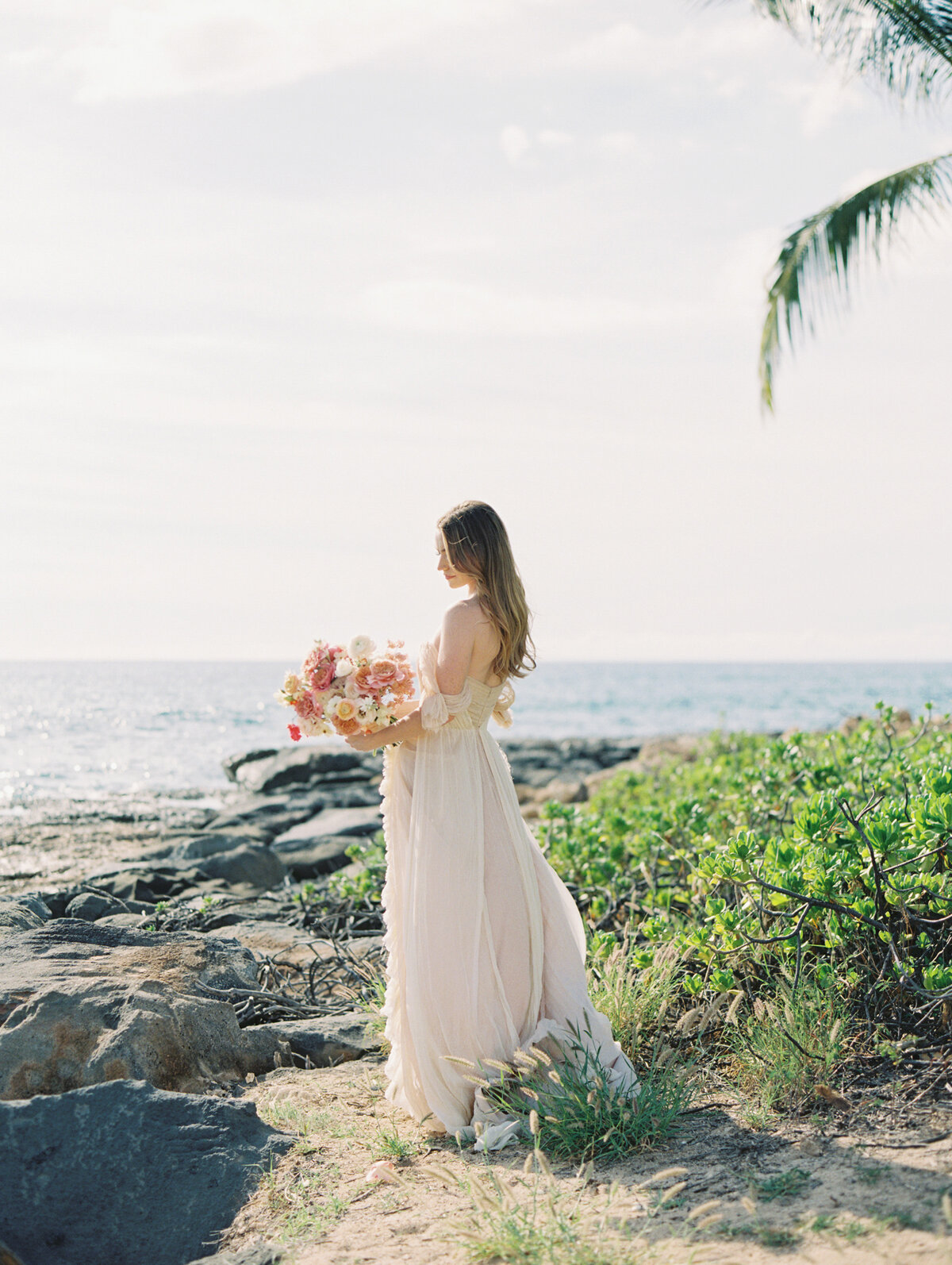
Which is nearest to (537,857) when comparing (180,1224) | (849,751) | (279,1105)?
(279,1105)

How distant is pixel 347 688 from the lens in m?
4.45

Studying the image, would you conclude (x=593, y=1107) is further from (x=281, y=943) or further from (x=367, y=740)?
(x=281, y=943)

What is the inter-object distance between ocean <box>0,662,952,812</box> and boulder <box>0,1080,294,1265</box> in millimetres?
5539

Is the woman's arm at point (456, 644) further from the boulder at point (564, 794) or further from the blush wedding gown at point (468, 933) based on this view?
the boulder at point (564, 794)

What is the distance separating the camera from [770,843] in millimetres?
4695

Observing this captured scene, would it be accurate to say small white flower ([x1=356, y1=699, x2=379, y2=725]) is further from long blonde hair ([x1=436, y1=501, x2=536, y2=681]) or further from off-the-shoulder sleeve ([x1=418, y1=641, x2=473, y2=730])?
long blonde hair ([x1=436, y1=501, x2=536, y2=681])

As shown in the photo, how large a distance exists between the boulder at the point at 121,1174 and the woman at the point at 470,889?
2.75 feet

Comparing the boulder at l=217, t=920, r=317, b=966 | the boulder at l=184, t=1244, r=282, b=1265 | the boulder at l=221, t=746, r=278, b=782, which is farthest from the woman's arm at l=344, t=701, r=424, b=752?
the boulder at l=221, t=746, r=278, b=782

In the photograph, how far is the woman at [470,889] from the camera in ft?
14.4

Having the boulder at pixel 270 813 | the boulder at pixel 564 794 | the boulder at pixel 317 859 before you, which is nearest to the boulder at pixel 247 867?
the boulder at pixel 317 859

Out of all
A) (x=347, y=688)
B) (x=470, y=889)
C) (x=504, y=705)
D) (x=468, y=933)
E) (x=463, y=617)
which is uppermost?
(x=463, y=617)

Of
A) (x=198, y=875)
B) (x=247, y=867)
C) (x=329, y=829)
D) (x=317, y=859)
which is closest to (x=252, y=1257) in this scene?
(x=198, y=875)

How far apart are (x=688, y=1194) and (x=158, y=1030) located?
2413mm

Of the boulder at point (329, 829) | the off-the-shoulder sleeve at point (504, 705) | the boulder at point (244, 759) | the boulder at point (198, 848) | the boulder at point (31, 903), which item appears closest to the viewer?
the off-the-shoulder sleeve at point (504, 705)
